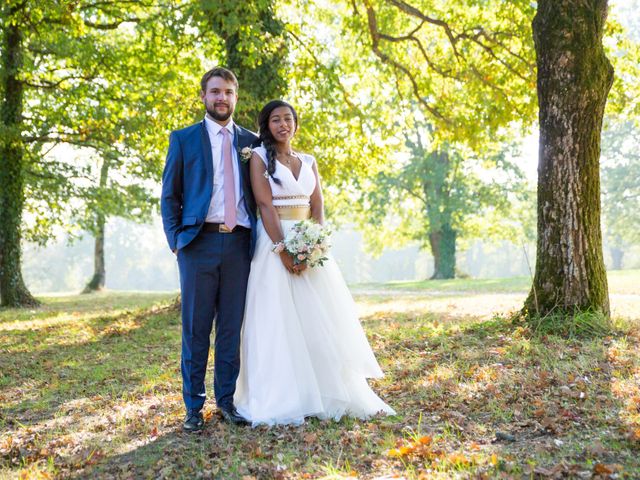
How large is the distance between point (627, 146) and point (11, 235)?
38947mm

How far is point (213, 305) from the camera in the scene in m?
4.80

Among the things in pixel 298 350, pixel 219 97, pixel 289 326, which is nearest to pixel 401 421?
pixel 298 350

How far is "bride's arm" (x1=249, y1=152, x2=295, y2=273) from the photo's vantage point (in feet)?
16.0

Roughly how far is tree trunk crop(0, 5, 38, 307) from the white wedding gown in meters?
12.2

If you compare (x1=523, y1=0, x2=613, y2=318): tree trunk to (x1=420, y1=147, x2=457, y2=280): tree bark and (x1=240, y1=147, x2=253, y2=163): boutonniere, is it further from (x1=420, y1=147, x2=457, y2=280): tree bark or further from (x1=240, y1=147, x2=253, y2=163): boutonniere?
(x1=420, y1=147, x2=457, y2=280): tree bark

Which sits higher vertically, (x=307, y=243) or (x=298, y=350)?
(x=307, y=243)

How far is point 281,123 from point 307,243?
101 cm

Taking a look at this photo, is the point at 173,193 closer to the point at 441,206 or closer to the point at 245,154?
the point at 245,154

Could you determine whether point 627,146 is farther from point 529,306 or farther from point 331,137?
point 529,306

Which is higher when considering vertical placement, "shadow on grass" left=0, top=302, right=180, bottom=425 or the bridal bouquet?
the bridal bouquet

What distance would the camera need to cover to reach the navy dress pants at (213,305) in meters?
4.67

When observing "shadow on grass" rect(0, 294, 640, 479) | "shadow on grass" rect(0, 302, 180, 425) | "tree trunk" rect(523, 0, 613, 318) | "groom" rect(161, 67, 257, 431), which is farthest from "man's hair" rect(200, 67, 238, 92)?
"tree trunk" rect(523, 0, 613, 318)

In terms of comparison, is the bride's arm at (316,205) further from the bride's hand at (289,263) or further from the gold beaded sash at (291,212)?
the bride's hand at (289,263)

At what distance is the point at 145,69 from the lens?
13680 mm
